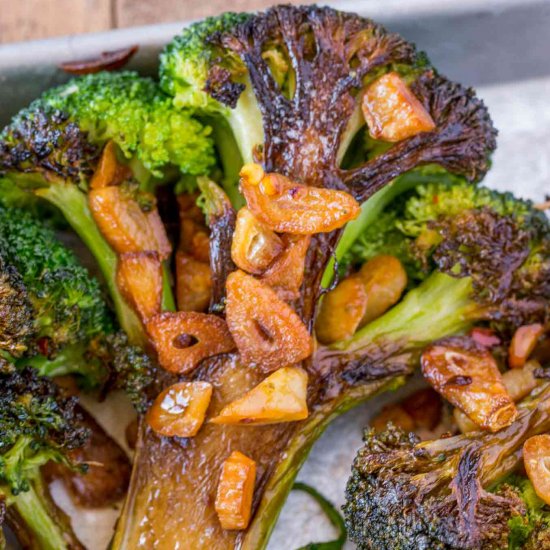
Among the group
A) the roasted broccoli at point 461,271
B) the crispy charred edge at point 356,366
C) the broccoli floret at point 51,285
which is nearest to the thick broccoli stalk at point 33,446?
the broccoli floret at point 51,285

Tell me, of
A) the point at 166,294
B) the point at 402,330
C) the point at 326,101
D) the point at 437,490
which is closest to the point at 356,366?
the point at 402,330

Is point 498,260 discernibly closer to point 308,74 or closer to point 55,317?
point 308,74

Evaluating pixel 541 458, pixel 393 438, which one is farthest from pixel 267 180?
pixel 541 458

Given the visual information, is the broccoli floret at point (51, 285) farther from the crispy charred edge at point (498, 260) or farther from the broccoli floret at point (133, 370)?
the crispy charred edge at point (498, 260)

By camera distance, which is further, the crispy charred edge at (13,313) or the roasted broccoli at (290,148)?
the roasted broccoli at (290,148)

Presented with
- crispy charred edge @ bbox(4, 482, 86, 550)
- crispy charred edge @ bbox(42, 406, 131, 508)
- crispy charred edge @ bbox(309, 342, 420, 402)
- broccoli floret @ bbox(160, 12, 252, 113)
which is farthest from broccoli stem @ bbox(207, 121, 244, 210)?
crispy charred edge @ bbox(4, 482, 86, 550)

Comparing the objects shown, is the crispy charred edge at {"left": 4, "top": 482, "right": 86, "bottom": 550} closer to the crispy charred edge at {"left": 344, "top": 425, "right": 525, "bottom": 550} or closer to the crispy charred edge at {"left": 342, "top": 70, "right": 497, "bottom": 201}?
the crispy charred edge at {"left": 344, "top": 425, "right": 525, "bottom": 550}
